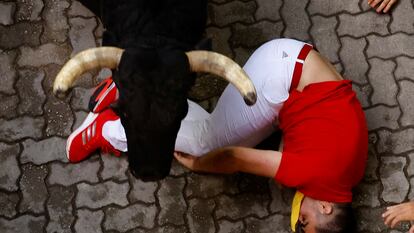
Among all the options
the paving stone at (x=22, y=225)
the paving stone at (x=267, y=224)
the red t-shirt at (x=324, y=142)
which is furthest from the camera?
the paving stone at (x=267, y=224)

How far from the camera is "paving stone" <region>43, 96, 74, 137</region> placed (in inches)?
170

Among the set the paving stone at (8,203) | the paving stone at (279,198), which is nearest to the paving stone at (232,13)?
the paving stone at (279,198)

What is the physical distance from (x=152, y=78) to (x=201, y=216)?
1.60 meters

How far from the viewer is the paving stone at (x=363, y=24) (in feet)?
15.2

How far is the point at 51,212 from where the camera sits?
4164 millimetres

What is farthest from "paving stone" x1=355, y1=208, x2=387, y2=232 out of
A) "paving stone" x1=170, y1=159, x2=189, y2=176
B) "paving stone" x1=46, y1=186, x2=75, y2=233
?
"paving stone" x1=46, y1=186, x2=75, y2=233

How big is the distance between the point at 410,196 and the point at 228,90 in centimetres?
154

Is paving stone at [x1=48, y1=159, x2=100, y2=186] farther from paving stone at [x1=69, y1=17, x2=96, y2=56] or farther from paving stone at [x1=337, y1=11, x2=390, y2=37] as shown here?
paving stone at [x1=337, y1=11, x2=390, y2=37]

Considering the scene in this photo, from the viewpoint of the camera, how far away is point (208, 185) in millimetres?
4285

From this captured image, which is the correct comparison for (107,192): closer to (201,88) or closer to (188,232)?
(188,232)

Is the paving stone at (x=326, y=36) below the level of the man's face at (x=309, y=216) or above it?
above

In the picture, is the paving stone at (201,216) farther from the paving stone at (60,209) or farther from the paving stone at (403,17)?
the paving stone at (403,17)

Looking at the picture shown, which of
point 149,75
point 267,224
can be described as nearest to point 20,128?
point 149,75

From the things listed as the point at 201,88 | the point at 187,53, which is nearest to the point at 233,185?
the point at 201,88
